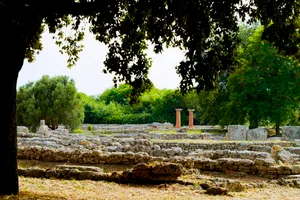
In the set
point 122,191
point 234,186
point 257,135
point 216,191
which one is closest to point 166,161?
point 234,186

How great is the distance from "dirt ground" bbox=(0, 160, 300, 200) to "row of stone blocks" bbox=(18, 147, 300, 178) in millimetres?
2027

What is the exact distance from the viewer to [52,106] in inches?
1961

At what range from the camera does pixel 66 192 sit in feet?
35.1

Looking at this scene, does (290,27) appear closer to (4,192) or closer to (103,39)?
(103,39)

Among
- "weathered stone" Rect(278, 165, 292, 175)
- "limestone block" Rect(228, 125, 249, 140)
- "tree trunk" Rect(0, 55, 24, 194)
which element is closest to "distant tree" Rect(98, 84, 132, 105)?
"limestone block" Rect(228, 125, 249, 140)

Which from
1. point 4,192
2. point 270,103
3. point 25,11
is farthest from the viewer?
point 270,103

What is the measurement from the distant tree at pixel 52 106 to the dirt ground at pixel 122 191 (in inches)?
1441

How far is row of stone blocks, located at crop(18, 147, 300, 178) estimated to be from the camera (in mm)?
15227

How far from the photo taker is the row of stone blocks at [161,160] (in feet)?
50.0

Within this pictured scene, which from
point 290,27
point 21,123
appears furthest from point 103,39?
point 21,123

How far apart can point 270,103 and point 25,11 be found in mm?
32055

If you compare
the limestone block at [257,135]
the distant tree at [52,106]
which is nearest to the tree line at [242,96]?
the distant tree at [52,106]

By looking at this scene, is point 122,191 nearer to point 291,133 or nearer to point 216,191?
point 216,191

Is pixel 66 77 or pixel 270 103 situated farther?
pixel 66 77
